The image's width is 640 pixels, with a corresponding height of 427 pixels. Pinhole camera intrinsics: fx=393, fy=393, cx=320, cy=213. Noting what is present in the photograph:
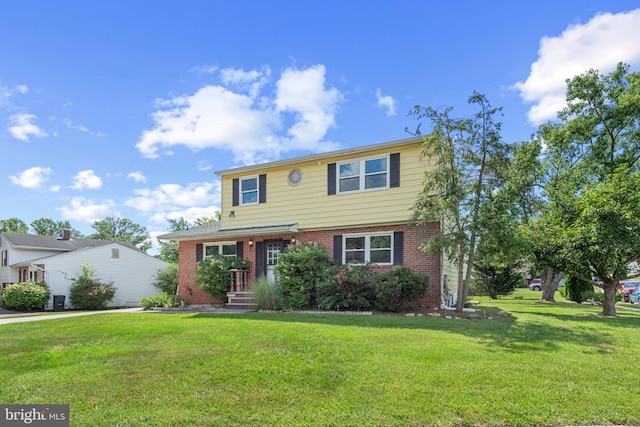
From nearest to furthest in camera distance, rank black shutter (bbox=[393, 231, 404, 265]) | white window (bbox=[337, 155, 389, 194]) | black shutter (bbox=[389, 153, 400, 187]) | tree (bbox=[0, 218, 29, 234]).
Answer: black shutter (bbox=[393, 231, 404, 265]) < black shutter (bbox=[389, 153, 400, 187]) < white window (bbox=[337, 155, 389, 194]) < tree (bbox=[0, 218, 29, 234])

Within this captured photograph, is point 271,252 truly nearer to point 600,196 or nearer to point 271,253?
point 271,253

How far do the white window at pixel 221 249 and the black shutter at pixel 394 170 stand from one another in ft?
22.9

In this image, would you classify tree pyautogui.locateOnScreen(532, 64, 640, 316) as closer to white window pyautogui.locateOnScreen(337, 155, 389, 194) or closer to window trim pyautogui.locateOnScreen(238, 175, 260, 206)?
white window pyautogui.locateOnScreen(337, 155, 389, 194)

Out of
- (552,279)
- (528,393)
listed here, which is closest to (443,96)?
(528,393)

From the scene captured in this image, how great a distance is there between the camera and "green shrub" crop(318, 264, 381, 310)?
1197cm

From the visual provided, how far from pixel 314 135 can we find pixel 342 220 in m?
5.34

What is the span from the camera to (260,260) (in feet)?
50.3

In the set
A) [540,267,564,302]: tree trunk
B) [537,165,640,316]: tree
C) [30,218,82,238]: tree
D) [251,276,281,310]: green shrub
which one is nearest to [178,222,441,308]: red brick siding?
[251,276,281,310]: green shrub

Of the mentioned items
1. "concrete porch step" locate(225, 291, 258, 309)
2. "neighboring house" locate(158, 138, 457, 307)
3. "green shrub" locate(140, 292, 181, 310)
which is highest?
"neighboring house" locate(158, 138, 457, 307)

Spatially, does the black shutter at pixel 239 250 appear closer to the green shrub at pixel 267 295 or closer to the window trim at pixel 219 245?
the window trim at pixel 219 245

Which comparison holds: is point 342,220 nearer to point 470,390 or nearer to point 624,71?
point 470,390

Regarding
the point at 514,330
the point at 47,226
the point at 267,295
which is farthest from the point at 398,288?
the point at 47,226

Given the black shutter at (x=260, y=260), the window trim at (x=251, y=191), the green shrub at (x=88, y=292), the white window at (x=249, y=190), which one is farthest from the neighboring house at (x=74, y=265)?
the black shutter at (x=260, y=260)

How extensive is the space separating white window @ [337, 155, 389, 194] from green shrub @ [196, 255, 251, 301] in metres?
4.90
